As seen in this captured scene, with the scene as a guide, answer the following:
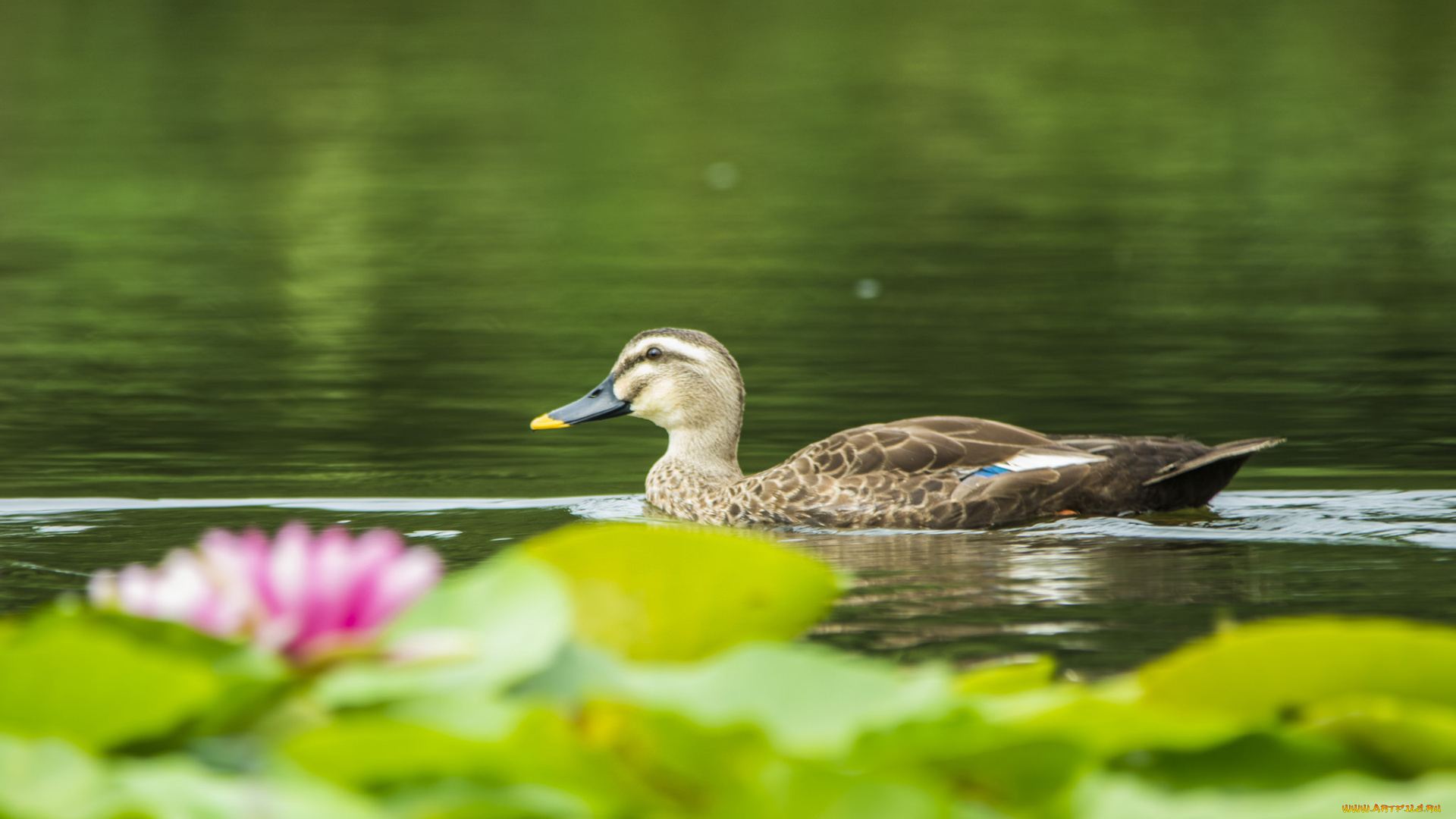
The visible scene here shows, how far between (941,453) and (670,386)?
1.87m

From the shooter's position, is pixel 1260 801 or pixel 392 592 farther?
pixel 392 592

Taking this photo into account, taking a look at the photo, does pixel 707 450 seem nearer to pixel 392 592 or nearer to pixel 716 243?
pixel 392 592

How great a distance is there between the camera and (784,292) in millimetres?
19188

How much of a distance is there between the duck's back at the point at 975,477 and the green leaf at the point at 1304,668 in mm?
6873

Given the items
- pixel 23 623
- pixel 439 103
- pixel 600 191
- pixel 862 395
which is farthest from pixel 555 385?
pixel 439 103

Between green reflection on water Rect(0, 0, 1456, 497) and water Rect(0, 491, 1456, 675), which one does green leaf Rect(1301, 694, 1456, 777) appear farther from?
green reflection on water Rect(0, 0, 1456, 497)

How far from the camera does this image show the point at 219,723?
2.02 meters

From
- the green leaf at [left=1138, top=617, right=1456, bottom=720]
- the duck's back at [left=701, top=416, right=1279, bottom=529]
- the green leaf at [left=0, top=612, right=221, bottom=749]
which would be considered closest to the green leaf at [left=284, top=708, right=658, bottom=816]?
the green leaf at [left=0, top=612, right=221, bottom=749]

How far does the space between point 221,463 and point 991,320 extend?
797 centimetres

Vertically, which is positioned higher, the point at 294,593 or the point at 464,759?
the point at 294,593

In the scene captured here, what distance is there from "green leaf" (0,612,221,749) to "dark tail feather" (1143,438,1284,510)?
7285mm

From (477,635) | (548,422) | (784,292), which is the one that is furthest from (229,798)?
(784,292)

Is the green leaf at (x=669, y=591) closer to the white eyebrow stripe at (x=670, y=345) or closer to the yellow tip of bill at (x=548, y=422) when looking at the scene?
the yellow tip of bill at (x=548, y=422)

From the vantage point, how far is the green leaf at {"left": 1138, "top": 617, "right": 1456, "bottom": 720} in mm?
2146
